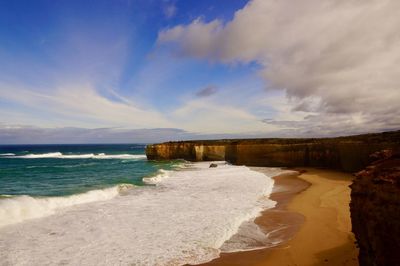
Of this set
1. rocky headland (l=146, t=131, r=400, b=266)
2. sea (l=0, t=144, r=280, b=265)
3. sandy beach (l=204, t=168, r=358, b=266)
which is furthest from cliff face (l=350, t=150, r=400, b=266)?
sea (l=0, t=144, r=280, b=265)

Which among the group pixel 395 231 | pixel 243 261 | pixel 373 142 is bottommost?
pixel 243 261

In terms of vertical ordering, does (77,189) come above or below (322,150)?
below

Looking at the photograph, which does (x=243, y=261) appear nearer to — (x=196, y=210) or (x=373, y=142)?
(x=196, y=210)

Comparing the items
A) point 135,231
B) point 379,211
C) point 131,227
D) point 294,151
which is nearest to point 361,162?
point 294,151

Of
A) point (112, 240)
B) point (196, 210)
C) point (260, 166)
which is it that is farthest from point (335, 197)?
point (260, 166)

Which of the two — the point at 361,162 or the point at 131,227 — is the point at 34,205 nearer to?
the point at 131,227

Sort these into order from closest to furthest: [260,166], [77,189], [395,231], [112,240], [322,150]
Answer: [395,231] → [112,240] → [77,189] → [322,150] → [260,166]
